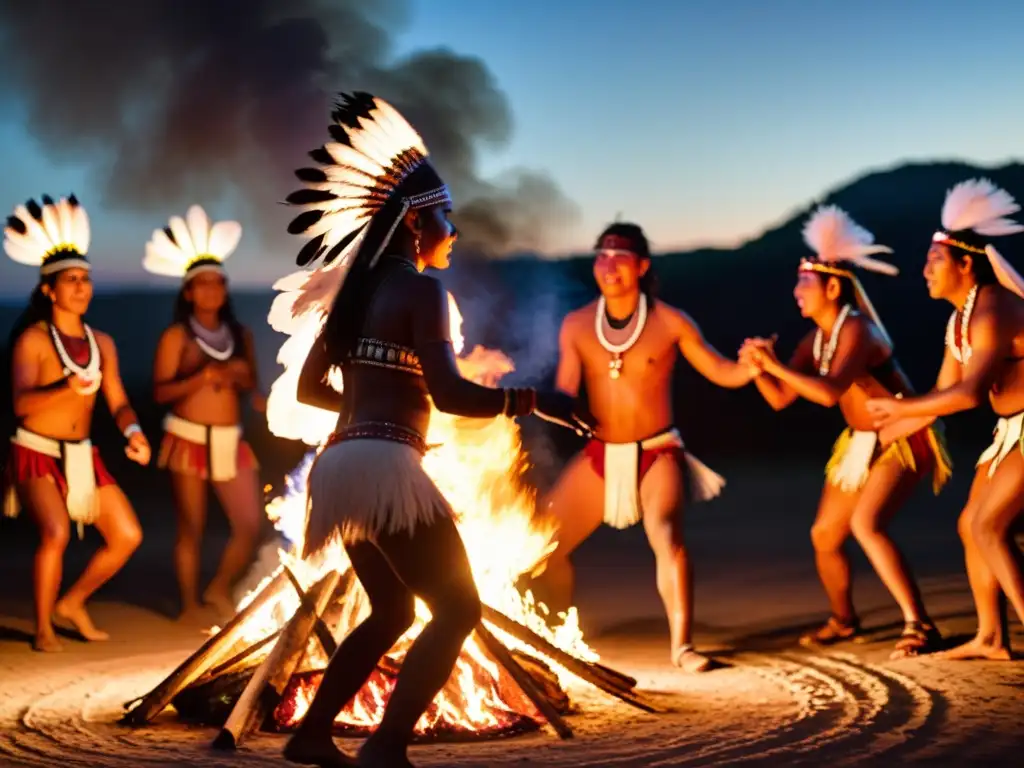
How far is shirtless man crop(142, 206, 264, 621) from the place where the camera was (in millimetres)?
9320

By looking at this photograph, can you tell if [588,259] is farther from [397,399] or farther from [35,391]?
[397,399]

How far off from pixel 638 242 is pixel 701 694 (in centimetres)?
235

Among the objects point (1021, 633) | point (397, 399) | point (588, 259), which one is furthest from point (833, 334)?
point (588, 259)

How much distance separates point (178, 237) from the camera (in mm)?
9617

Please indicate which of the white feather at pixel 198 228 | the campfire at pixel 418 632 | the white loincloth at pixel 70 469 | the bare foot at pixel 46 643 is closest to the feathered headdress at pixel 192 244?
the white feather at pixel 198 228

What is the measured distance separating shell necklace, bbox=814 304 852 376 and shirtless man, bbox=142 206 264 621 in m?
3.27

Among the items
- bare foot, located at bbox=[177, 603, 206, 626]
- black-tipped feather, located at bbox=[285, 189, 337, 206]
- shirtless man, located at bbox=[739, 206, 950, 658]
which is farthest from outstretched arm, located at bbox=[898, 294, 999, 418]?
bare foot, located at bbox=[177, 603, 206, 626]

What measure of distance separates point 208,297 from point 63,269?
1227mm

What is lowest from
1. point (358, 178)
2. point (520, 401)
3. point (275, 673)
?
point (275, 673)

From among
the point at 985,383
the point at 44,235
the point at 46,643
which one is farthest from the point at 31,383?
the point at 985,383

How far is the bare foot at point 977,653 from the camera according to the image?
730 centimetres

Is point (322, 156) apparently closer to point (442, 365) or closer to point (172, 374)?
point (442, 365)

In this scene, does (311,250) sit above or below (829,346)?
above

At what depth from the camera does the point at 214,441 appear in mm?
9344
